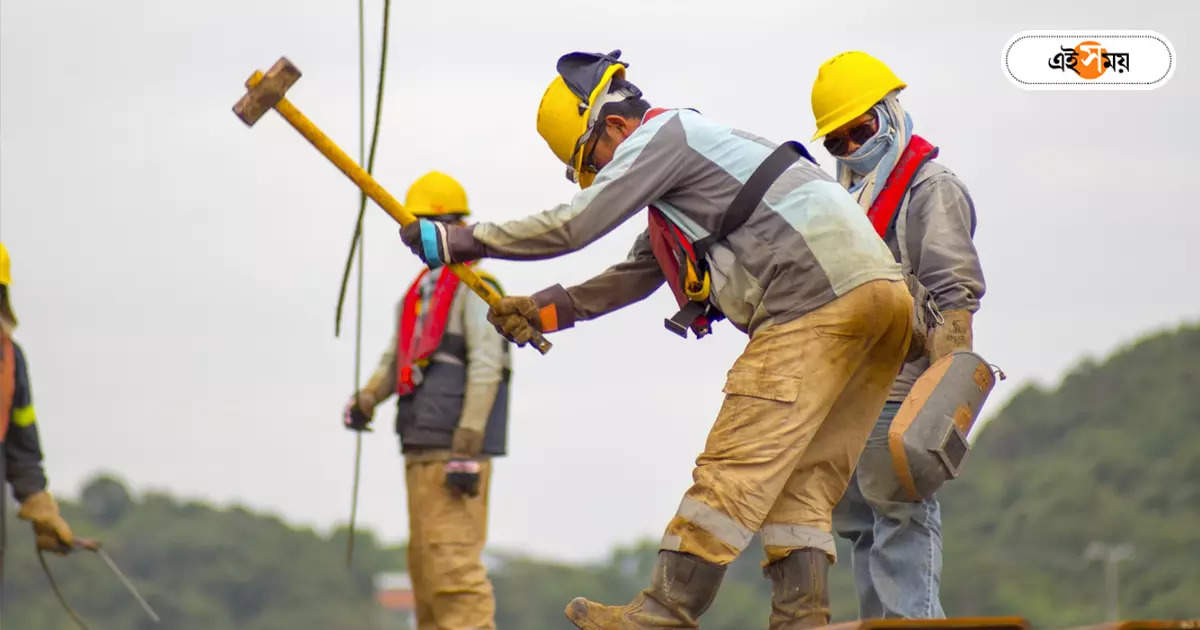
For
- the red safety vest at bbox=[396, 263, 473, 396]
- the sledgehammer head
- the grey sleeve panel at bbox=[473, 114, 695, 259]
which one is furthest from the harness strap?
the red safety vest at bbox=[396, 263, 473, 396]

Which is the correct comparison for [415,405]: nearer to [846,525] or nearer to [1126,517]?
[846,525]

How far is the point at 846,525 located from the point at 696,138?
6.14 feet

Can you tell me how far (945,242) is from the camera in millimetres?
7117

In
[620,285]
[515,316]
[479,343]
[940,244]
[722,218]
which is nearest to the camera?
[722,218]

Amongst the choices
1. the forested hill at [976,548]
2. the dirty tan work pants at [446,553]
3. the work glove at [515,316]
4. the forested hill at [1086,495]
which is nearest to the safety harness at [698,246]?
the work glove at [515,316]

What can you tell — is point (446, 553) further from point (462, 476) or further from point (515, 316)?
point (515, 316)

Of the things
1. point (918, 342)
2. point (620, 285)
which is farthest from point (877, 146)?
point (620, 285)

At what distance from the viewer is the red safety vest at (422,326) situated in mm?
10102

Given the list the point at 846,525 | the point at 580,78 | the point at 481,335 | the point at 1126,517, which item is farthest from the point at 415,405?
the point at 1126,517

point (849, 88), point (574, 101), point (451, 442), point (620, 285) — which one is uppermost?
point (849, 88)

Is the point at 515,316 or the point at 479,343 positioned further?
the point at 479,343

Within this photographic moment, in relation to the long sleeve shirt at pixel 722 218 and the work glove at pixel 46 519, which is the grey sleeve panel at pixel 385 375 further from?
the long sleeve shirt at pixel 722 218

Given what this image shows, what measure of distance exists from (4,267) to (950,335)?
491cm

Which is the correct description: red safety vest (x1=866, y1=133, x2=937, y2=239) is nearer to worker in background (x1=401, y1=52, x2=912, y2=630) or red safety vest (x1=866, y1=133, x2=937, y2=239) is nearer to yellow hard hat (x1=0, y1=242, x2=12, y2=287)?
worker in background (x1=401, y1=52, x2=912, y2=630)
